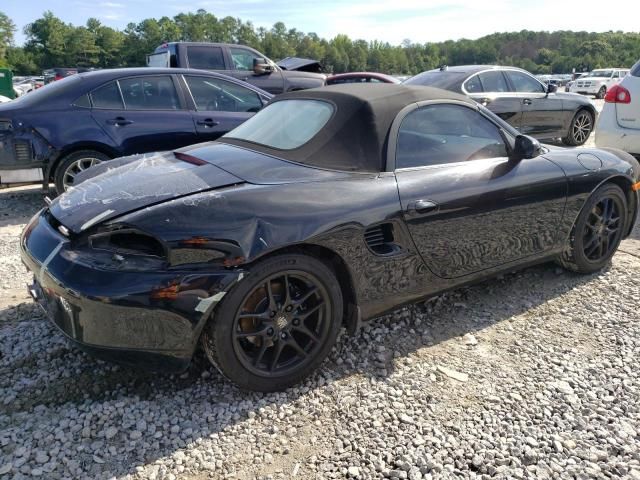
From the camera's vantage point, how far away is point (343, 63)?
410 ft

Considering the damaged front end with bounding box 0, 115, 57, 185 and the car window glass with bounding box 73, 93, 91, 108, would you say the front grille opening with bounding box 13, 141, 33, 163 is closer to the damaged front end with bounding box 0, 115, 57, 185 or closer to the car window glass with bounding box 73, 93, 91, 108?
the damaged front end with bounding box 0, 115, 57, 185

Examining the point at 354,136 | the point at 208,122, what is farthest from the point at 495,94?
the point at 354,136

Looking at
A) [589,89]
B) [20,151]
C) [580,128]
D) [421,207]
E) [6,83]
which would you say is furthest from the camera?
[589,89]

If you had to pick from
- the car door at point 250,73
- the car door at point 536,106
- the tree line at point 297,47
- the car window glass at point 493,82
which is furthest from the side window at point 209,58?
the tree line at point 297,47

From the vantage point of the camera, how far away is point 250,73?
10.8 meters

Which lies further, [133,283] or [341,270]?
[341,270]

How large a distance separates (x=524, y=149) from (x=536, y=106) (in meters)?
6.02

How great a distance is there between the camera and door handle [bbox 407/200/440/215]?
9.11 feet

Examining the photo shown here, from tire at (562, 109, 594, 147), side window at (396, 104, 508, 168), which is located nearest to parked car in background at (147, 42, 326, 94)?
tire at (562, 109, 594, 147)

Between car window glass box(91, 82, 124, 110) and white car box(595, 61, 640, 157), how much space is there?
559 centimetres

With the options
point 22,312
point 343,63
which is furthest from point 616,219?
point 343,63

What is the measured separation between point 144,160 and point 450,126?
1920mm

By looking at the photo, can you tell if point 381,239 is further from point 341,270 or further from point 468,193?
point 468,193

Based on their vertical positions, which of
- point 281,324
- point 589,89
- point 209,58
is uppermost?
point 209,58
